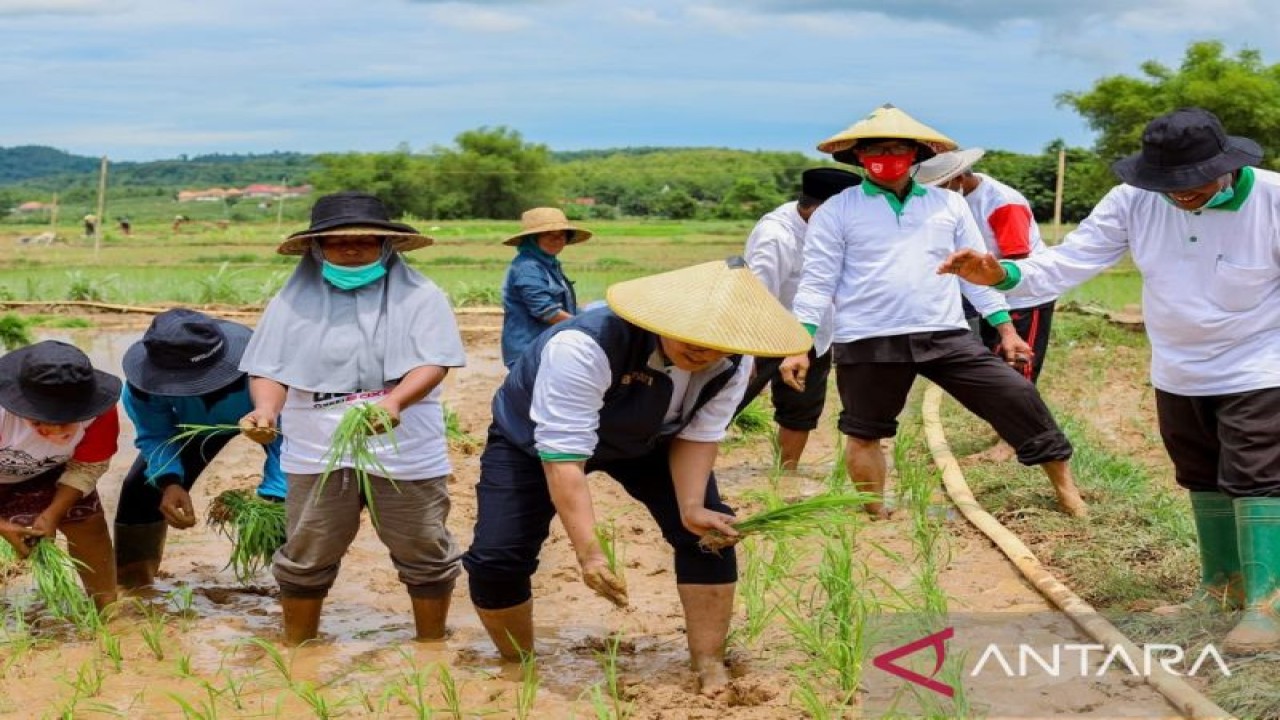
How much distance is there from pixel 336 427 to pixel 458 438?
11.8 feet

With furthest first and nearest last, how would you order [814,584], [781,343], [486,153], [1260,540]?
[486,153] → [814,584] → [1260,540] → [781,343]

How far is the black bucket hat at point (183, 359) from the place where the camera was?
5102mm

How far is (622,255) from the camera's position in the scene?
2692 centimetres

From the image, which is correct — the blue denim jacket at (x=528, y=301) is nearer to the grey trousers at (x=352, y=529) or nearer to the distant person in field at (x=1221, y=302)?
the grey trousers at (x=352, y=529)

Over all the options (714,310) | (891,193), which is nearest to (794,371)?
(891,193)

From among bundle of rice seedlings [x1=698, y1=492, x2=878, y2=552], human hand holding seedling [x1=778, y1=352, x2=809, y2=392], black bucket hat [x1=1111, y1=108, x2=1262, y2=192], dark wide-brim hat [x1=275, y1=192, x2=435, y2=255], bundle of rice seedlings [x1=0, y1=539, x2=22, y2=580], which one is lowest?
bundle of rice seedlings [x1=0, y1=539, x2=22, y2=580]

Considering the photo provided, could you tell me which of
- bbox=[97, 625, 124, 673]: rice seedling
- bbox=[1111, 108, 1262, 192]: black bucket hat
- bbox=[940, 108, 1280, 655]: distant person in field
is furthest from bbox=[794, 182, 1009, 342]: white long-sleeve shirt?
bbox=[97, 625, 124, 673]: rice seedling

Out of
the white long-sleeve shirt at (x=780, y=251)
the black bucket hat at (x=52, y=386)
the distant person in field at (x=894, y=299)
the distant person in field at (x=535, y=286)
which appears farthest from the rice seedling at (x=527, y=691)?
the distant person in field at (x=535, y=286)

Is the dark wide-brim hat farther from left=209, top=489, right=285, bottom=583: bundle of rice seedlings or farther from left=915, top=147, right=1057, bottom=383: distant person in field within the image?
left=915, top=147, right=1057, bottom=383: distant person in field

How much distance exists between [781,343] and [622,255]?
23.0 metres

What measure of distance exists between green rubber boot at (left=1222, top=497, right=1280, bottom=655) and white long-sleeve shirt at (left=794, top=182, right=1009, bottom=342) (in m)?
1.69

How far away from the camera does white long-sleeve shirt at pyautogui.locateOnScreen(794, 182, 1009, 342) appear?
19.5 feet

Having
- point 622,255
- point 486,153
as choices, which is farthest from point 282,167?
point 622,255

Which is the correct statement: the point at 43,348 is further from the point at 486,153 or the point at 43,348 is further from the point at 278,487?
the point at 486,153
